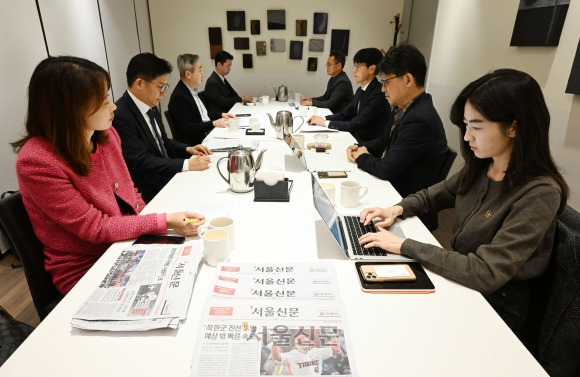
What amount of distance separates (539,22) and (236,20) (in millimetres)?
3887

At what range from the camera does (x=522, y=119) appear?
1034 mm

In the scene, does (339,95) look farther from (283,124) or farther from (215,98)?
(283,124)

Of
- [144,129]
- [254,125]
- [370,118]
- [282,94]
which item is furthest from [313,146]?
[282,94]

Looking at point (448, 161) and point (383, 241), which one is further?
point (448, 161)

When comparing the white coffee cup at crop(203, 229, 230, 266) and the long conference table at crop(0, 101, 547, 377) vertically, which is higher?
the white coffee cup at crop(203, 229, 230, 266)

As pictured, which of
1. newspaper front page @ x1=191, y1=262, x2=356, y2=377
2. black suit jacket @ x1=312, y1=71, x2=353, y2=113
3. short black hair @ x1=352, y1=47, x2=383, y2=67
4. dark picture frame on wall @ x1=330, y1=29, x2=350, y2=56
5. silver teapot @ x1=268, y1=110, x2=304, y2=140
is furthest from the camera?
dark picture frame on wall @ x1=330, y1=29, x2=350, y2=56

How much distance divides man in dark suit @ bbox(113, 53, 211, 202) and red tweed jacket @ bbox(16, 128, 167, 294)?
68 cm

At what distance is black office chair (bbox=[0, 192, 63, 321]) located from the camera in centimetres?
115

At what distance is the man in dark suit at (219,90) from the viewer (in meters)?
4.26

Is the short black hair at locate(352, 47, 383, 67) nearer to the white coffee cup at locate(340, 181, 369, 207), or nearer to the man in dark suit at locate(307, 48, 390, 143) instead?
the man in dark suit at locate(307, 48, 390, 143)

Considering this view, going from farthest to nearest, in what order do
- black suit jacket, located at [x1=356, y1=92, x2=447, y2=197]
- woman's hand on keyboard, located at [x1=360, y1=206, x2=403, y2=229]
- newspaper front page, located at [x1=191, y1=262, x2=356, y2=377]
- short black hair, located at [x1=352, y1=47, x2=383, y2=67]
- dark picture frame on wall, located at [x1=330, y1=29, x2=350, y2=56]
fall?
dark picture frame on wall, located at [x1=330, y1=29, x2=350, y2=56], short black hair, located at [x1=352, y1=47, x2=383, y2=67], black suit jacket, located at [x1=356, y1=92, x2=447, y2=197], woman's hand on keyboard, located at [x1=360, y1=206, x2=403, y2=229], newspaper front page, located at [x1=191, y1=262, x2=356, y2=377]

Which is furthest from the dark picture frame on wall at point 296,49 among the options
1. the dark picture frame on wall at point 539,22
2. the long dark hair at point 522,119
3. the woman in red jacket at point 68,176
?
the long dark hair at point 522,119

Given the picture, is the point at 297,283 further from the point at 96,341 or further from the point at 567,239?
the point at 567,239

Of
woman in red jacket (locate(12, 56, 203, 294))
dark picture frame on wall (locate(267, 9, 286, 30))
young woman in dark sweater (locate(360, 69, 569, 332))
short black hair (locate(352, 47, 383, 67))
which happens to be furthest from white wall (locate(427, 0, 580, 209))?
woman in red jacket (locate(12, 56, 203, 294))
